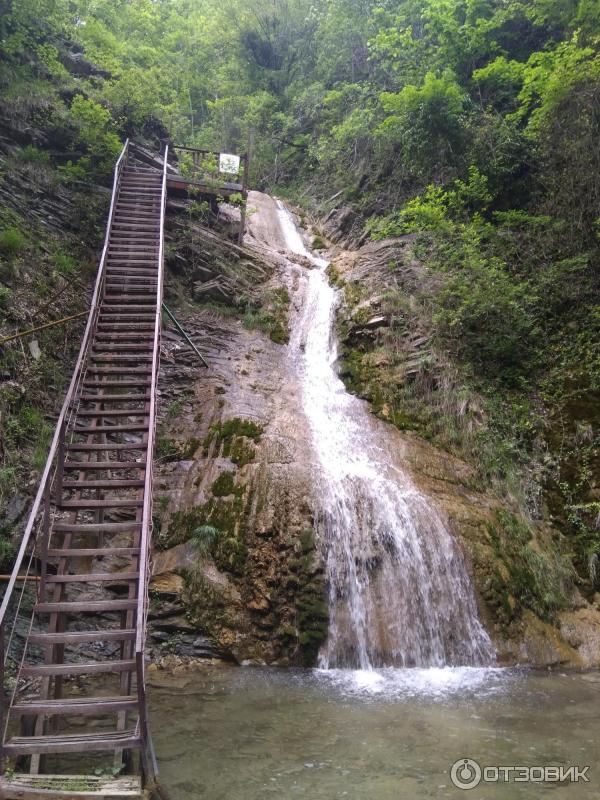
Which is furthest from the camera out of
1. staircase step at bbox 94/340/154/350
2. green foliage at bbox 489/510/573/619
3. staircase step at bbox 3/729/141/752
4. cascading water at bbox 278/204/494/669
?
staircase step at bbox 94/340/154/350

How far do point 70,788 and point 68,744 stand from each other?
15.4 inches

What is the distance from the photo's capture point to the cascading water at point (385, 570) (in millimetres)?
7281

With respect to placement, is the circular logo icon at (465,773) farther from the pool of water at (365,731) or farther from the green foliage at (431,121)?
the green foliage at (431,121)

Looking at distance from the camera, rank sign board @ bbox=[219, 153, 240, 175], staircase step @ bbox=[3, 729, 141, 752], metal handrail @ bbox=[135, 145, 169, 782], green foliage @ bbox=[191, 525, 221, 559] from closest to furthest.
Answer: staircase step @ bbox=[3, 729, 141, 752]
metal handrail @ bbox=[135, 145, 169, 782]
green foliage @ bbox=[191, 525, 221, 559]
sign board @ bbox=[219, 153, 240, 175]

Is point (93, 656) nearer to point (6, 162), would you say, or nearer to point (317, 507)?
point (317, 507)

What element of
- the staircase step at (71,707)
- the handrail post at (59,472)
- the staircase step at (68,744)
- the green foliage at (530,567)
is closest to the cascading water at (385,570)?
the green foliage at (530,567)

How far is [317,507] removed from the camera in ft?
27.9

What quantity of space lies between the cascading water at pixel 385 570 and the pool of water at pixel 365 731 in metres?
0.37

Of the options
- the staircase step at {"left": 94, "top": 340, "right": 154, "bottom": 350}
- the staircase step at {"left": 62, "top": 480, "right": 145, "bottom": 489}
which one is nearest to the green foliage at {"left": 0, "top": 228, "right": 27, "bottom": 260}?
the staircase step at {"left": 94, "top": 340, "right": 154, "bottom": 350}

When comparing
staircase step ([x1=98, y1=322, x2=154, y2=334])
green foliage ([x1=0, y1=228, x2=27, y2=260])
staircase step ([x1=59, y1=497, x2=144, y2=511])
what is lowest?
staircase step ([x1=59, y1=497, x2=144, y2=511])

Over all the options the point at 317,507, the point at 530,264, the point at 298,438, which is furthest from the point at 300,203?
the point at 317,507

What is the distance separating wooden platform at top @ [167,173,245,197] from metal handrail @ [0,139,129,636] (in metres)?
1.42

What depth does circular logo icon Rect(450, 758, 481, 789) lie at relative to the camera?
4223 mm

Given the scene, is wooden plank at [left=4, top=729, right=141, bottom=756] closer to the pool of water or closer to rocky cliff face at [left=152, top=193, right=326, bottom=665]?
the pool of water
